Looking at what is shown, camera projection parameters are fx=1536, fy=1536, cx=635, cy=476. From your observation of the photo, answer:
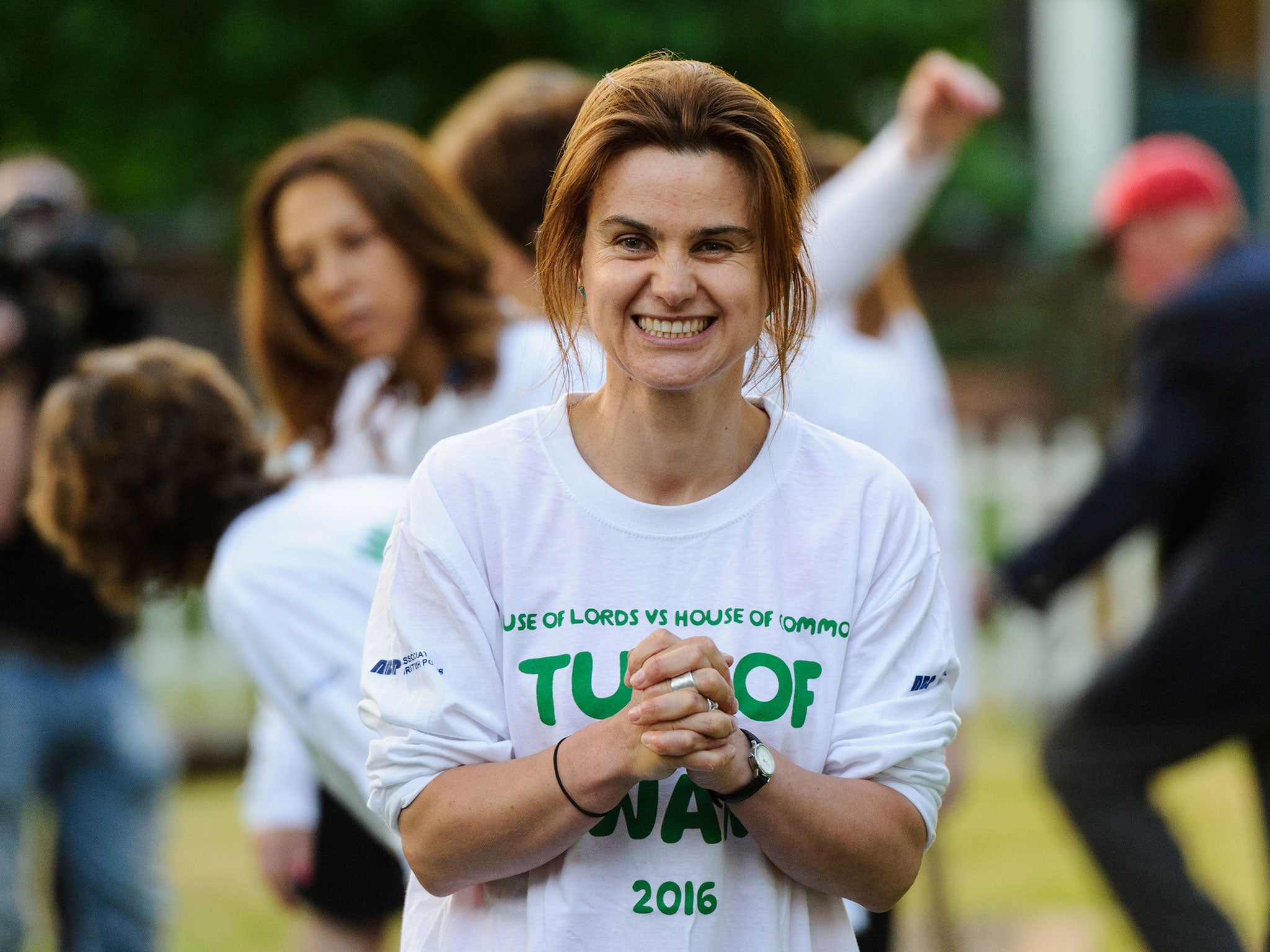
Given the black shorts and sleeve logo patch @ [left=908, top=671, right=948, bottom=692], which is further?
the black shorts

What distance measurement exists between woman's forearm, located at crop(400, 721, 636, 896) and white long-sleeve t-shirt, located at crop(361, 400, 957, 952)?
1.3 inches

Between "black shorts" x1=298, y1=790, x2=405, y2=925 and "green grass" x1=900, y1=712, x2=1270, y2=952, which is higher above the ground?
"green grass" x1=900, y1=712, x2=1270, y2=952

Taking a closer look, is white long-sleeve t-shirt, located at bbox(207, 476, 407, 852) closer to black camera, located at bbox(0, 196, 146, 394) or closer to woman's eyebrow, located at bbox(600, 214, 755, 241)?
woman's eyebrow, located at bbox(600, 214, 755, 241)

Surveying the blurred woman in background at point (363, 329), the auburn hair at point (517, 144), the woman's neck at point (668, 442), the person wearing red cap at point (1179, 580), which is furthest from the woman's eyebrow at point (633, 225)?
the person wearing red cap at point (1179, 580)

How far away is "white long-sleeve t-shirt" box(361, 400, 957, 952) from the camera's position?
5.45 feet

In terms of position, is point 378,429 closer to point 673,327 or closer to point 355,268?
point 355,268

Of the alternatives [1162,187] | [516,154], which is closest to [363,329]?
[516,154]

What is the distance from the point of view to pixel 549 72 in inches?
→ 127

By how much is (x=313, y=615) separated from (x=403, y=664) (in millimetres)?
564

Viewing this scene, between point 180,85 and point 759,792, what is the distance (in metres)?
10.1

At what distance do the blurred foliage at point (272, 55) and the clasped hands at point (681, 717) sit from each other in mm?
8938

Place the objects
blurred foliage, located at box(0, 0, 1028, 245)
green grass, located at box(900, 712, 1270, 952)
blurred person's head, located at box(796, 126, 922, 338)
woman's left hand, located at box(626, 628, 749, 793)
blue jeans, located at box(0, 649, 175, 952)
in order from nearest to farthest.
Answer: woman's left hand, located at box(626, 628, 749, 793) < blurred person's head, located at box(796, 126, 922, 338) < blue jeans, located at box(0, 649, 175, 952) < green grass, located at box(900, 712, 1270, 952) < blurred foliage, located at box(0, 0, 1028, 245)

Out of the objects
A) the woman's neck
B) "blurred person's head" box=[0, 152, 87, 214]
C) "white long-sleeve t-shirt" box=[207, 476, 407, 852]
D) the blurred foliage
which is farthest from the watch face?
the blurred foliage

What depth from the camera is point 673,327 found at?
1.65 m
